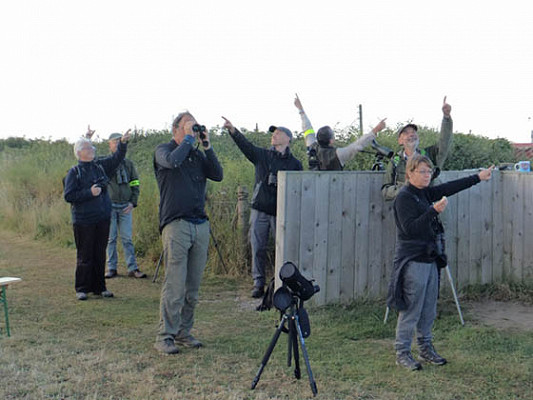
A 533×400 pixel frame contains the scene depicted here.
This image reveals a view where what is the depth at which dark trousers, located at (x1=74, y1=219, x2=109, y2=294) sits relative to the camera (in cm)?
747

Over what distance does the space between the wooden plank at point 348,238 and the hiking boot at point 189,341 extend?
6.21ft

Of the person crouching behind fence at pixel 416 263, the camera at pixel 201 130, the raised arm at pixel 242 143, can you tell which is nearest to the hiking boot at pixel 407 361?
the person crouching behind fence at pixel 416 263

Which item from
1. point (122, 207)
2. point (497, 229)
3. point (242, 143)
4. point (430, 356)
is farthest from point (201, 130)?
point (497, 229)

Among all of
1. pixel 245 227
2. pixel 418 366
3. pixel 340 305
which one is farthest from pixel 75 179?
pixel 418 366

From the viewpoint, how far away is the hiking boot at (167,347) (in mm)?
5211

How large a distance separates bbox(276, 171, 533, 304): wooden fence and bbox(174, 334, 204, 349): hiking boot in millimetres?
1393

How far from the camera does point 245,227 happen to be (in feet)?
28.6

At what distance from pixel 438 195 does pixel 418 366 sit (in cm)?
134

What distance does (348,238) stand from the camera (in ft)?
22.1

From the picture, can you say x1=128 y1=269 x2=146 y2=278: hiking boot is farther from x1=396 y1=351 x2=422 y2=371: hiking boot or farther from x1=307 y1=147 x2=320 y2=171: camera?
x1=396 y1=351 x2=422 y2=371: hiking boot

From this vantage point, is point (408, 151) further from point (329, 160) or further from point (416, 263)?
point (416, 263)

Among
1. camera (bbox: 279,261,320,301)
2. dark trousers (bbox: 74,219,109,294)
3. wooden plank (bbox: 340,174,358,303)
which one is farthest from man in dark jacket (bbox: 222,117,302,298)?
camera (bbox: 279,261,320,301)

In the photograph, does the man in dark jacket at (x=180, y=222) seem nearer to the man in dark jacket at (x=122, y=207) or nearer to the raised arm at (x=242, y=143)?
the raised arm at (x=242, y=143)

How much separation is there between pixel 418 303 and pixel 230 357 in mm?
1594
